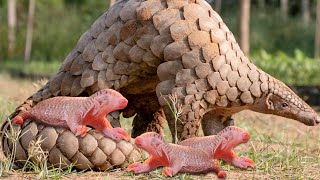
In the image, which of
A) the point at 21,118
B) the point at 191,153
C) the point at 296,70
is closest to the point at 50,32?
the point at 296,70

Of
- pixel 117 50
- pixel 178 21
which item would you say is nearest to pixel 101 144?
pixel 117 50

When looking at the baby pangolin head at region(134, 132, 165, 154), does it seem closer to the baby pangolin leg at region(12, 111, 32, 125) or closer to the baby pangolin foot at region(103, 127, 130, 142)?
the baby pangolin foot at region(103, 127, 130, 142)

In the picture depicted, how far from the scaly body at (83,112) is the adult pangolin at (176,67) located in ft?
1.10

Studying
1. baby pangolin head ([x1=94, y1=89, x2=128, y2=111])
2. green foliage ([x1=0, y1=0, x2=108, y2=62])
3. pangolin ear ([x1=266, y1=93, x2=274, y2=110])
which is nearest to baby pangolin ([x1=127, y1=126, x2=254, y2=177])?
baby pangolin head ([x1=94, y1=89, x2=128, y2=111])

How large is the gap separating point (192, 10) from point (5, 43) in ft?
68.1

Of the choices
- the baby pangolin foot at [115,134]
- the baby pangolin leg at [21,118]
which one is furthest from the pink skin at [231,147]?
the baby pangolin leg at [21,118]

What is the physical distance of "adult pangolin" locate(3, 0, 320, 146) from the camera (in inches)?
Result: 142

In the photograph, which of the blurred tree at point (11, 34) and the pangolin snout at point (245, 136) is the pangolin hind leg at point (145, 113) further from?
the blurred tree at point (11, 34)

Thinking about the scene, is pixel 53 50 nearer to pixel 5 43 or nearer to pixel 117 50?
pixel 5 43

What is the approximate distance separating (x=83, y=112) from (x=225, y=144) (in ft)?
2.35

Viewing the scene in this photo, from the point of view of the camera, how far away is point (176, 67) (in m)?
3.61

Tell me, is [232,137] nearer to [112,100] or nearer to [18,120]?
[112,100]

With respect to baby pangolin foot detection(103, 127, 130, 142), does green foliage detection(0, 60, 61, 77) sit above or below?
below

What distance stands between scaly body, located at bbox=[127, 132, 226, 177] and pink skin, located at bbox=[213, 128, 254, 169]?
0.06 meters
